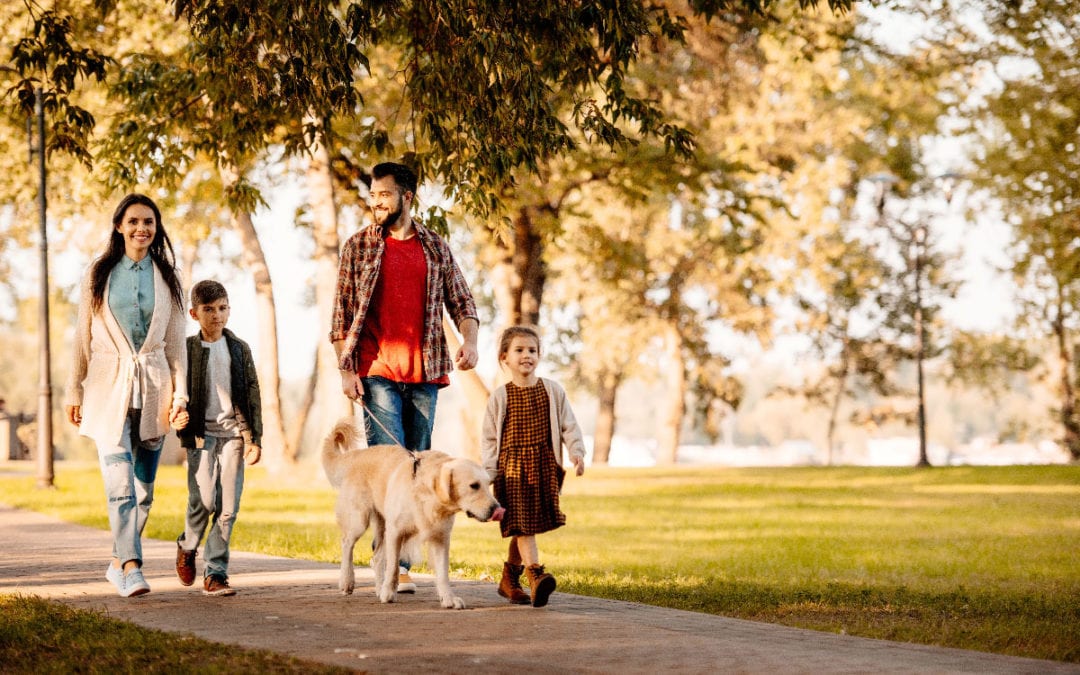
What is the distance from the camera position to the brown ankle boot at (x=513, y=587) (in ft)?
26.3

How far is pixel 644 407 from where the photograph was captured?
164750 mm

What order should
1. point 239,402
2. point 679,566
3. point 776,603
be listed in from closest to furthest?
point 239,402 → point 776,603 → point 679,566

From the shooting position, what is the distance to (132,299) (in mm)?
8172

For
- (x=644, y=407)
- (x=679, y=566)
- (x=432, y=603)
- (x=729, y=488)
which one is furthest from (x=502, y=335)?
(x=644, y=407)

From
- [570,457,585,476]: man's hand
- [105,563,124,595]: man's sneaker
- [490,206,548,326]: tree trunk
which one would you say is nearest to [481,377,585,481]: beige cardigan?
[570,457,585,476]: man's hand

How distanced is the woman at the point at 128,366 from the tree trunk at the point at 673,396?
35181 millimetres

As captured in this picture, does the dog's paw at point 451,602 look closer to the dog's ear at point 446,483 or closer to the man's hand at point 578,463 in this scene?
the dog's ear at point 446,483

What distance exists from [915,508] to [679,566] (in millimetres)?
8938

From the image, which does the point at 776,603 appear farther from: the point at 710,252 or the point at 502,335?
the point at 710,252

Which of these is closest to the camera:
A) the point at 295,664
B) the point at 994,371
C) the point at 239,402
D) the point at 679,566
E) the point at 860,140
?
the point at 295,664

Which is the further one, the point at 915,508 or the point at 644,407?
the point at 644,407

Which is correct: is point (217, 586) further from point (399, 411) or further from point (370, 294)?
point (370, 294)

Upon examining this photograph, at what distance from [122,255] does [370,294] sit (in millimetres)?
1537

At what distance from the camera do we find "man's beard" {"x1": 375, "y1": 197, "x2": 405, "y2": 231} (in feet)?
27.0
